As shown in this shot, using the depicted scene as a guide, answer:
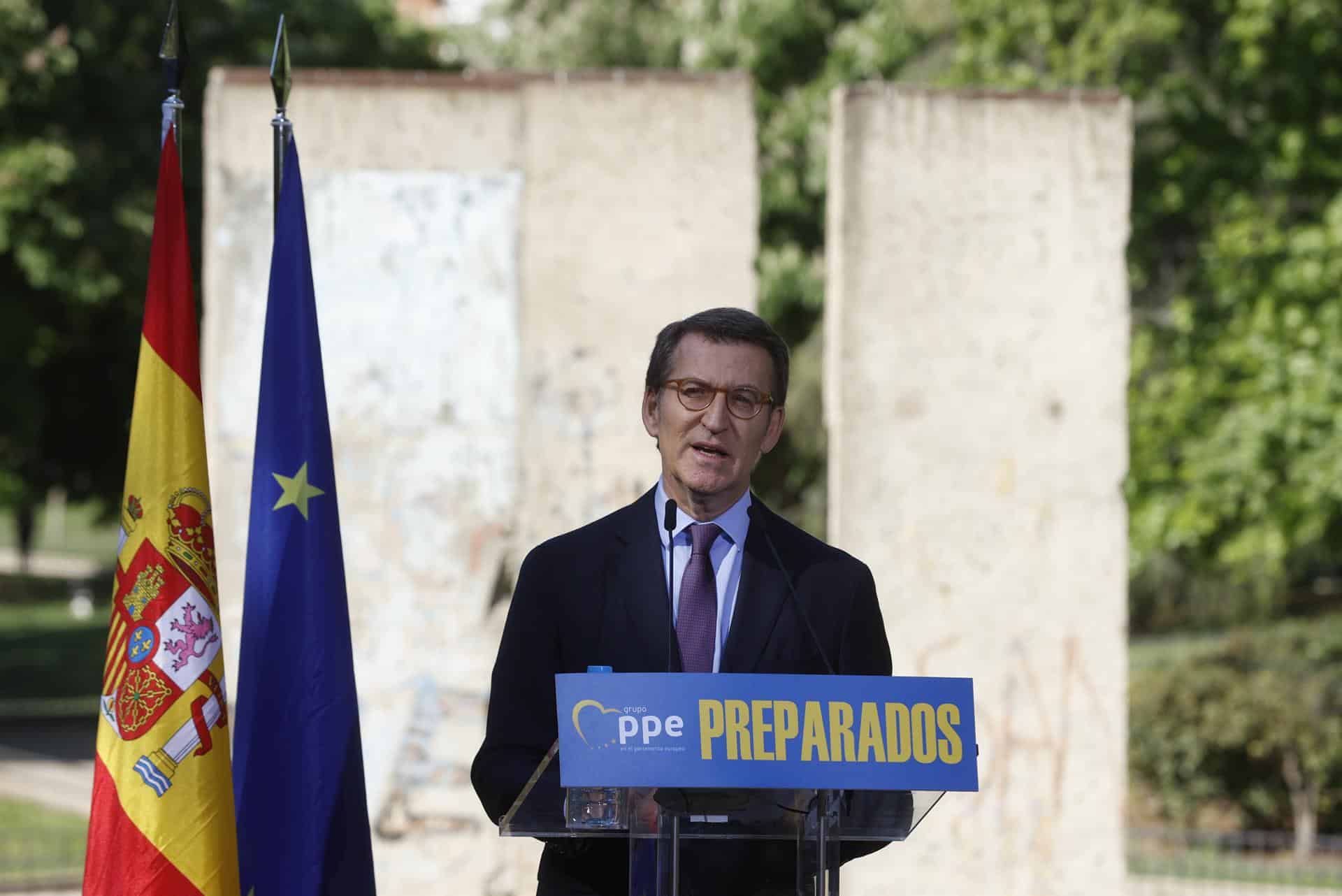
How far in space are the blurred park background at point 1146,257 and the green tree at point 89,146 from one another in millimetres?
30

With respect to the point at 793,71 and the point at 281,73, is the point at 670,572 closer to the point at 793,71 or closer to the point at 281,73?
the point at 281,73

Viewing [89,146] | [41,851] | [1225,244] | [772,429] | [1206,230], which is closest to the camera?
[772,429]

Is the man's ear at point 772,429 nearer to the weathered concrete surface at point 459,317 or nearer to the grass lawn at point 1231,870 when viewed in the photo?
the weathered concrete surface at point 459,317

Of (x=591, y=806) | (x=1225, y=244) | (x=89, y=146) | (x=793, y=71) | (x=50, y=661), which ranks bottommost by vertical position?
(x=591, y=806)

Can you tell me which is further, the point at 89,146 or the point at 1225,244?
the point at 89,146

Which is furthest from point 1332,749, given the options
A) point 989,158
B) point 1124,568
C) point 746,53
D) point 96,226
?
point 96,226

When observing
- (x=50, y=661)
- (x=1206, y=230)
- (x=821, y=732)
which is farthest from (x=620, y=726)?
(x=50, y=661)

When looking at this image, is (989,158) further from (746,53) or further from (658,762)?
(746,53)

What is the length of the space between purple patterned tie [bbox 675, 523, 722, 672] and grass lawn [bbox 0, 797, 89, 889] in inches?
308

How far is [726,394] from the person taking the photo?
328cm

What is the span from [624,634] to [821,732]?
57cm

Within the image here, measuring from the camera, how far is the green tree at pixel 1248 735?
1305cm

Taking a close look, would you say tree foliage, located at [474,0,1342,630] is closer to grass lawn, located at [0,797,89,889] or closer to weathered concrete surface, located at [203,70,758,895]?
weathered concrete surface, located at [203,70,758,895]

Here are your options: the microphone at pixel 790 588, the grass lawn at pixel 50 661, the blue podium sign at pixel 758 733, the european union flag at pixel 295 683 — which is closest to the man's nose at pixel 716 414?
the microphone at pixel 790 588
